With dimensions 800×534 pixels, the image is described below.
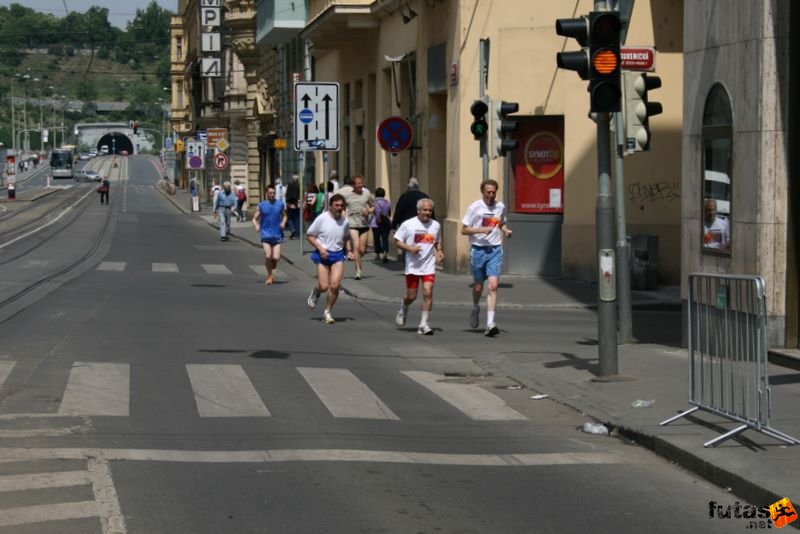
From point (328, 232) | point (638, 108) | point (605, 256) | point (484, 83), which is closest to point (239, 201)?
point (484, 83)

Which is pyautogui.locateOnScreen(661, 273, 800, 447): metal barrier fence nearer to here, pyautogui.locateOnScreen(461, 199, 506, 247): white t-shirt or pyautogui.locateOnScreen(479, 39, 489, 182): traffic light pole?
pyautogui.locateOnScreen(461, 199, 506, 247): white t-shirt

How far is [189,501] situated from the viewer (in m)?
7.46

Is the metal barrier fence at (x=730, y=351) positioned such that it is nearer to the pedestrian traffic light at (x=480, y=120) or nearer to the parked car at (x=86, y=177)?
the pedestrian traffic light at (x=480, y=120)

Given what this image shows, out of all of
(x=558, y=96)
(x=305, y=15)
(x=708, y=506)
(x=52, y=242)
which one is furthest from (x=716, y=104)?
(x=305, y=15)

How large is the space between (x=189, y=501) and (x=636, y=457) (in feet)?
10.7

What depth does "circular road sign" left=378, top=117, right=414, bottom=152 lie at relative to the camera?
82.7ft

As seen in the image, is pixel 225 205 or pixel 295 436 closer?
pixel 295 436

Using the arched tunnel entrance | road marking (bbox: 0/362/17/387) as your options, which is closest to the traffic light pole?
road marking (bbox: 0/362/17/387)

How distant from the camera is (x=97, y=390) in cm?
1144

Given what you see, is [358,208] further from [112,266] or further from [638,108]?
[638,108]

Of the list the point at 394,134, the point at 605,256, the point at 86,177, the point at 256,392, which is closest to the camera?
the point at 256,392

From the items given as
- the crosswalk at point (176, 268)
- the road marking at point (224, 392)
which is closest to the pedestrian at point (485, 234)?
the road marking at point (224, 392)

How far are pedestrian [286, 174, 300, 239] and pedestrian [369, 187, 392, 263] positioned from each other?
30.0 ft

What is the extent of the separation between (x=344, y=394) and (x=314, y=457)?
2.83 meters
